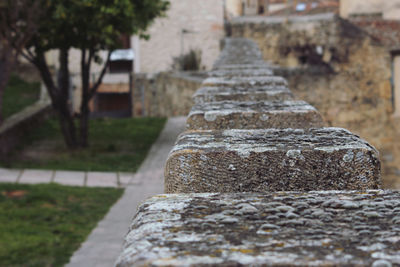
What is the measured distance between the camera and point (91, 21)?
33.7 ft

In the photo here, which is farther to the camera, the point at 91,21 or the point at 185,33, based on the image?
the point at 185,33

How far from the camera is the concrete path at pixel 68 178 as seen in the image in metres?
8.93

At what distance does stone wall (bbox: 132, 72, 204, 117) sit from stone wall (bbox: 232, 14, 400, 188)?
2.19 m

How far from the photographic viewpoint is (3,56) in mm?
9695

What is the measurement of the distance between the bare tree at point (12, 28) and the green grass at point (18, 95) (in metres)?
3.63

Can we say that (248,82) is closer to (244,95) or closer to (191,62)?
(244,95)

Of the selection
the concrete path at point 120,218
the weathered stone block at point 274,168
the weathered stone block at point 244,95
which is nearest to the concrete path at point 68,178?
the concrete path at point 120,218

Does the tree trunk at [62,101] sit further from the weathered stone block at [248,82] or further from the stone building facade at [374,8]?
the stone building facade at [374,8]

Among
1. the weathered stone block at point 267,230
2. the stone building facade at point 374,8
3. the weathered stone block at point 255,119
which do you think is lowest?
the weathered stone block at point 267,230

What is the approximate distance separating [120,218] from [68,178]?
255 cm

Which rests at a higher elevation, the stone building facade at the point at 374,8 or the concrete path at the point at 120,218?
the stone building facade at the point at 374,8

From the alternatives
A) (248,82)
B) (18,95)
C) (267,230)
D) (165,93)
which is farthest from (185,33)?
(267,230)

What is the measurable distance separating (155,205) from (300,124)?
111cm

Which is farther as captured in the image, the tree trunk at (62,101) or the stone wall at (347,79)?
the stone wall at (347,79)
